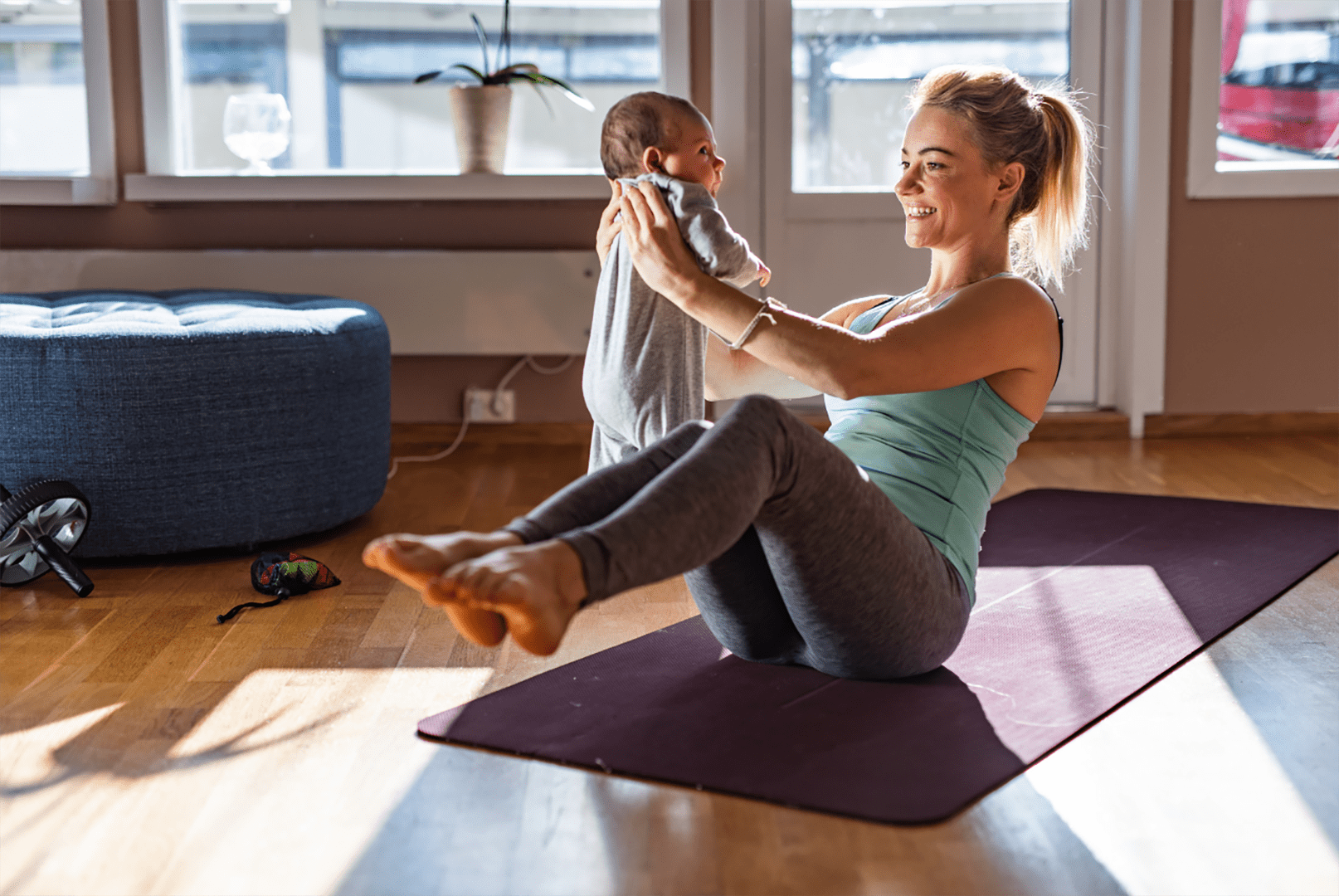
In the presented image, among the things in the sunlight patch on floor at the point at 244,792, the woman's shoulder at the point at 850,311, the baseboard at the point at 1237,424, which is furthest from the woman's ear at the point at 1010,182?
the baseboard at the point at 1237,424

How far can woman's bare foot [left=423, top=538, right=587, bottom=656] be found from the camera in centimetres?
116

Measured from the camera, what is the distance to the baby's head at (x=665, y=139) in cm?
168

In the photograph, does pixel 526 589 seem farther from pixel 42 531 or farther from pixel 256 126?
pixel 256 126

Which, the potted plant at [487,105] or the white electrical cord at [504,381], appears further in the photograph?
the white electrical cord at [504,381]

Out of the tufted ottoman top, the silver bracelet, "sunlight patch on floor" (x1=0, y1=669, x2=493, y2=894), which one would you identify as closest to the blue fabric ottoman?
the tufted ottoman top

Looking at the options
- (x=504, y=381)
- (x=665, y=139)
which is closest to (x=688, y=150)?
(x=665, y=139)

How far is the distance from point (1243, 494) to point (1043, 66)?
1.53m

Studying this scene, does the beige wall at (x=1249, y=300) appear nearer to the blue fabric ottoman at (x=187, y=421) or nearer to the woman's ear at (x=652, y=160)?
the blue fabric ottoman at (x=187, y=421)

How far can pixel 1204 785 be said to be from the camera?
1484 mm

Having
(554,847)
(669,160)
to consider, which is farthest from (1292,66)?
(554,847)

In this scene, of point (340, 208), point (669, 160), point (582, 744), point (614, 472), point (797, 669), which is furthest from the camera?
point (340, 208)

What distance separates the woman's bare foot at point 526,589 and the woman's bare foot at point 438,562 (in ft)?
0.05

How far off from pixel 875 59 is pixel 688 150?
2.44 m

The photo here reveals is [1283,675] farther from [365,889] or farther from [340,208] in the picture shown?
[340,208]
